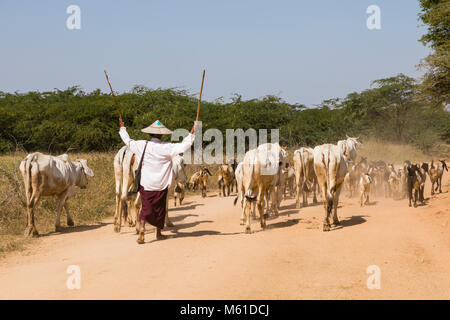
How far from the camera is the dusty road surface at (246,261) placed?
5.39 m

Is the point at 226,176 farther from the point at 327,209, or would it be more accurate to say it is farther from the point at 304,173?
the point at 327,209

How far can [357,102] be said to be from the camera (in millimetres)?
40406

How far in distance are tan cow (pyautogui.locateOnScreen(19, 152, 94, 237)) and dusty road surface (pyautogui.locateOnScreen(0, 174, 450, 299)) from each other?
64 cm

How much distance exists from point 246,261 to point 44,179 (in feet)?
17.4

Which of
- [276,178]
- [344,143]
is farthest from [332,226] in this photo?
[344,143]

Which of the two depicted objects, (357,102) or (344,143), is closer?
(344,143)

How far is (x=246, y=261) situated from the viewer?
6.70m

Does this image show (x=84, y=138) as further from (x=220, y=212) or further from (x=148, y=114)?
(x=220, y=212)

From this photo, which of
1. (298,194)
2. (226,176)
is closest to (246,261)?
(298,194)

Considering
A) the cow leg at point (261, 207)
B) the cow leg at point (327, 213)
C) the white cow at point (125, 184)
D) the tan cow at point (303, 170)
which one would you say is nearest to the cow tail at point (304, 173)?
the tan cow at point (303, 170)

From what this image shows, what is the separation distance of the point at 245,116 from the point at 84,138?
10197mm

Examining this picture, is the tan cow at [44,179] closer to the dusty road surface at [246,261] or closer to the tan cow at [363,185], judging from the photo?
the dusty road surface at [246,261]

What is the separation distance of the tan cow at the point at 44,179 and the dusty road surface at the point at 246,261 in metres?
0.64

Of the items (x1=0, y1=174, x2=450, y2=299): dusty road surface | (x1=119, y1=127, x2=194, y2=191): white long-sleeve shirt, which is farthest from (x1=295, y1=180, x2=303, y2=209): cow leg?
(x1=119, y1=127, x2=194, y2=191): white long-sleeve shirt
